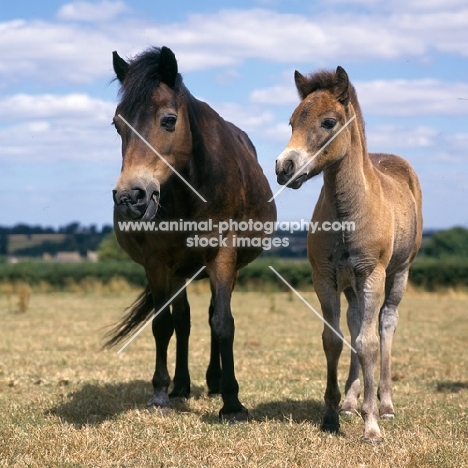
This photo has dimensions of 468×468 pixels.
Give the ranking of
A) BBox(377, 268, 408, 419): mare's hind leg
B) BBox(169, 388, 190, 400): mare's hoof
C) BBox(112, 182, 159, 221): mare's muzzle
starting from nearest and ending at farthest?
BBox(112, 182, 159, 221): mare's muzzle → BBox(377, 268, 408, 419): mare's hind leg → BBox(169, 388, 190, 400): mare's hoof

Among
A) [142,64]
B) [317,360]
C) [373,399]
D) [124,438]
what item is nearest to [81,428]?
[124,438]

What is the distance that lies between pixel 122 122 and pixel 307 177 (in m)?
1.46

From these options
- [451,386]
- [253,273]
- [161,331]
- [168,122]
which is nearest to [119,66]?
[168,122]

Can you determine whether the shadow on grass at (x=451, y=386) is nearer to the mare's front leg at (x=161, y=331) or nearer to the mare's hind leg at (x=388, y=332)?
the mare's hind leg at (x=388, y=332)

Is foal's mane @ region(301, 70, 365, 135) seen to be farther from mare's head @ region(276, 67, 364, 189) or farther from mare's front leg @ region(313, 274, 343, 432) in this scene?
mare's front leg @ region(313, 274, 343, 432)

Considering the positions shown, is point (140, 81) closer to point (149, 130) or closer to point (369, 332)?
point (149, 130)

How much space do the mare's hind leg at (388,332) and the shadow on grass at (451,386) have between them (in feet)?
4.94

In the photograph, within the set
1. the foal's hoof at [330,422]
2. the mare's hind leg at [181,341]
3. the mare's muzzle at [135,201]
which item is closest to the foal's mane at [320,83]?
the mare's muzzle at [135,201]

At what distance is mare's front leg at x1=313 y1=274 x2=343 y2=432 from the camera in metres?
5.51

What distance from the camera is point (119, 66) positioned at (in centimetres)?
598

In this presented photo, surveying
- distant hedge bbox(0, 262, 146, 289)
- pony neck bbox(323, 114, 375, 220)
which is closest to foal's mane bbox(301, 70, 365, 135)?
pony neck bbox(323, 114, 375, 220)

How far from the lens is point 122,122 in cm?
541

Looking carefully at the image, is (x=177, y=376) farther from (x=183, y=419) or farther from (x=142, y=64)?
(x=142, y=64)

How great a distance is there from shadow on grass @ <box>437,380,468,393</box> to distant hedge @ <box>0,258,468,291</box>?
18.6 meters
